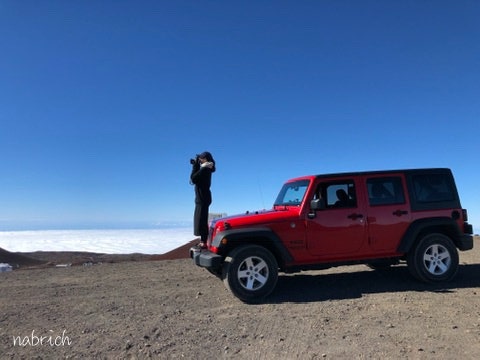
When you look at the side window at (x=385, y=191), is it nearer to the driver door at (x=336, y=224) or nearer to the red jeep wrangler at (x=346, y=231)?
the red jeep wrangler at (x=346, y=231)

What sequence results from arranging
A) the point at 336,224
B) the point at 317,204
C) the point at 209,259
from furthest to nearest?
the point at 336,224 → the point at 317,204 → the point at 209,259

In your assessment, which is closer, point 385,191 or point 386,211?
point 386,211

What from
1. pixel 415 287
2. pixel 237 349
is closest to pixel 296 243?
pixel 415 287

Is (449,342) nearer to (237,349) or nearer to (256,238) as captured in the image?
(237,349)

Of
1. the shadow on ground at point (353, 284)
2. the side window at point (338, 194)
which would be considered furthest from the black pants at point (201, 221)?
the side window at point (338, 194)

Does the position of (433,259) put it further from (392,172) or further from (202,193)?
(202,193)

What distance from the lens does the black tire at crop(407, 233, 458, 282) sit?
7637 mm

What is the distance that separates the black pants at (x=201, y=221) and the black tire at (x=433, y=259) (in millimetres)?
3736

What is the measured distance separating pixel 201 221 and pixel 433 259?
Result: 14.0ft

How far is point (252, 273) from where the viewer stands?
6887mm

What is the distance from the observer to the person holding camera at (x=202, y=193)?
796 centimetres

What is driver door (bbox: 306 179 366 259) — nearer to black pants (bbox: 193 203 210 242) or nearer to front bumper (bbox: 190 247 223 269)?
front bumper (bbox: 190 247 223 269)

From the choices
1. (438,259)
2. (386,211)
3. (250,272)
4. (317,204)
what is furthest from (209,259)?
(438,259)

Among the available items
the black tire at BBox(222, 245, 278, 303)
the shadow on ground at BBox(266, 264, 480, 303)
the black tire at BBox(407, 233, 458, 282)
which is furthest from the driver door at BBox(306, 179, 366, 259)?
the black tire at BBox(407, 233, 458, 282)
